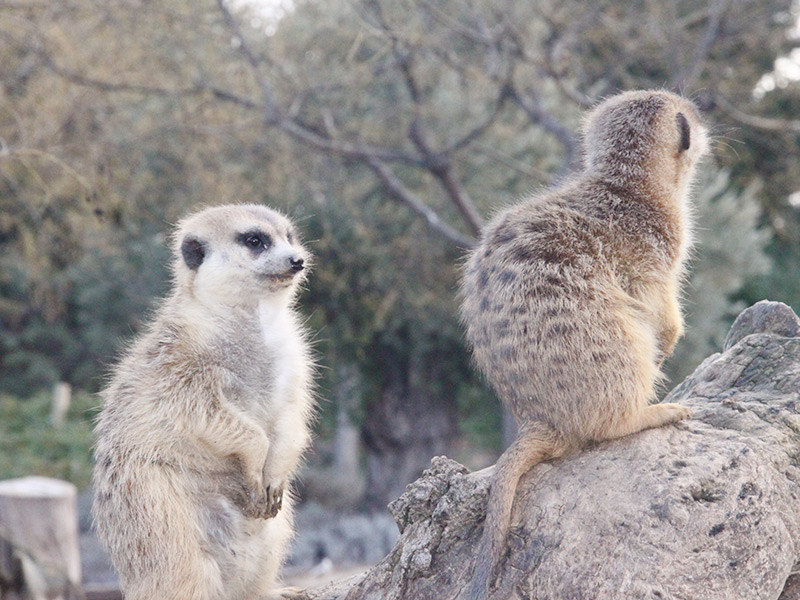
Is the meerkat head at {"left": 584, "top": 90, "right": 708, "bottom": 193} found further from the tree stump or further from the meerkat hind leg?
the tree stump

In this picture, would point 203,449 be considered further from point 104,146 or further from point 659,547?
point 104,146

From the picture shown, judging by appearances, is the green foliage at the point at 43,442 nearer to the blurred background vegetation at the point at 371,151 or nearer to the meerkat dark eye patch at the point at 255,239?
the blurred background vegetation at the point at 371,151

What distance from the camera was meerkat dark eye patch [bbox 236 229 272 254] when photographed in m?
2.96

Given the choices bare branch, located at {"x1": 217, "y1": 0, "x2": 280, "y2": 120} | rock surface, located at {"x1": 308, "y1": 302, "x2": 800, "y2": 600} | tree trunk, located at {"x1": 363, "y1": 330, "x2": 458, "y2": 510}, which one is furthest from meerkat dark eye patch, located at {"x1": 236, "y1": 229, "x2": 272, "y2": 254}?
tree trunk, located at {"x1": 363, "y1": 330, "x2": 458, "y2": 510}

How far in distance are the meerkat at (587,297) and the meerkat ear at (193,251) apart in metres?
0.90

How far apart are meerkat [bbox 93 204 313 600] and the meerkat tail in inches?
29.9

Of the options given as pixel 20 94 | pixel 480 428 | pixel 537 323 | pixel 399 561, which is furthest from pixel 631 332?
pixel 480 428

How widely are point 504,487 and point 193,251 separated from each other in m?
1.32

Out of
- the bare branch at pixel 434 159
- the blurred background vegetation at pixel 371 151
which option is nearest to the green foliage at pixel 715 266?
the blurred background vegetation at pixel 371 151

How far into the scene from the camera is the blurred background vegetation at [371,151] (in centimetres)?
743

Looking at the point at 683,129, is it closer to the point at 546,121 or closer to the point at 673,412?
the point at 673,412

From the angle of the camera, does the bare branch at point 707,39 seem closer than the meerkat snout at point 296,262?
No

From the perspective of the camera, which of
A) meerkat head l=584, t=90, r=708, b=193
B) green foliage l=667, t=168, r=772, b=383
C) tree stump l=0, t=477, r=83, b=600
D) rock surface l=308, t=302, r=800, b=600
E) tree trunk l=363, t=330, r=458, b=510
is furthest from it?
tree trunk l=363, t=330, r=458, b=510

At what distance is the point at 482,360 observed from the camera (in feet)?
8.73
